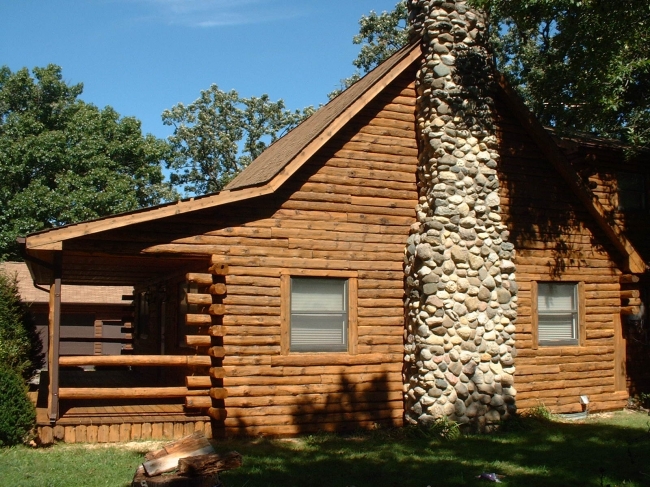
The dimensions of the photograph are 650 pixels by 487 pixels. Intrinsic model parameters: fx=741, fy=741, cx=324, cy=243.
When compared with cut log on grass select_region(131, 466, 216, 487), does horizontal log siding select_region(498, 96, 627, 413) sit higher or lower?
higher

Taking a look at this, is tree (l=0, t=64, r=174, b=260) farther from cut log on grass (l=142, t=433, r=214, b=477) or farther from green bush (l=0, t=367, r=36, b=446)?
cut log on grass (l=142, t=433, r=214, b=477)

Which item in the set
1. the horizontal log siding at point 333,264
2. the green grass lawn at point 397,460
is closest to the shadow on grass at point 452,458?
the green grass lawn at point 397,460

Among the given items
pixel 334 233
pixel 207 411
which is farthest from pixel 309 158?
pixel 207 411

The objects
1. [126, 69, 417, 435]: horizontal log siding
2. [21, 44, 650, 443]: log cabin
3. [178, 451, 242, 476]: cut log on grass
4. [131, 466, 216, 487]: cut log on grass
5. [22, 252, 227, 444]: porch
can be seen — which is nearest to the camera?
[131, 466, 216, 487]: cut log on grass

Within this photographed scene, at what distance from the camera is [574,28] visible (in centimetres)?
1415

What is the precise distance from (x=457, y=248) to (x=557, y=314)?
3.06m

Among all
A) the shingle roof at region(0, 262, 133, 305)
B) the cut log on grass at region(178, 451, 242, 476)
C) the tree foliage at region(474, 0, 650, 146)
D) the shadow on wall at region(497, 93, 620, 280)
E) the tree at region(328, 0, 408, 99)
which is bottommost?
the cut log on grass at region(178, 451, 242, 476)

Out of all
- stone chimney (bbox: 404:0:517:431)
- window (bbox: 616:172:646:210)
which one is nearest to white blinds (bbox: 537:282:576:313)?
stone chimney (bbox: 404:0:517:431)

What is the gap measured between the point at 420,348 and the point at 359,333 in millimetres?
1037

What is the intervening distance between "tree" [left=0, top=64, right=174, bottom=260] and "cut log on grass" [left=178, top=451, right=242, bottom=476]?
1081 inches

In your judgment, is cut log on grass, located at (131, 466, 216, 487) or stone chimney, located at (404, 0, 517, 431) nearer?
cut log on grass, located at (131, 466, 216, 487)

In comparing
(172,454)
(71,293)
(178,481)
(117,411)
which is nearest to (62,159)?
(71,293)

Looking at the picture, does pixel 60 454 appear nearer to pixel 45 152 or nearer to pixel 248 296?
pixel 248 296

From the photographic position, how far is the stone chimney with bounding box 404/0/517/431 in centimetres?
1218
